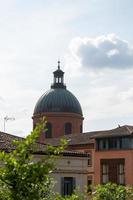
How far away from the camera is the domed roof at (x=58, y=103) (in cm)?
8244

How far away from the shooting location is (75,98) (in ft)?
278

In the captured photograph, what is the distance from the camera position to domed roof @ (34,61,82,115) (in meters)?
82.4

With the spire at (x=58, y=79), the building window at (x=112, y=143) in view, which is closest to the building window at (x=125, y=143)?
the building window at (x=112, y=143)

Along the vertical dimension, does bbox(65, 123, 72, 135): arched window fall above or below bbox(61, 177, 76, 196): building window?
above

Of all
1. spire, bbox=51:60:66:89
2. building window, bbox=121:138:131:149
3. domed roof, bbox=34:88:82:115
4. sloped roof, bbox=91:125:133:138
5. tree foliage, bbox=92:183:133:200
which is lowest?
tree foliage, bbox=92:183:133:200

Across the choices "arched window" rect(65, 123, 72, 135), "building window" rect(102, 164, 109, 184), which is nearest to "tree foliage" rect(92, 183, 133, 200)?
"building window" rect(102, 164, 109, 184)

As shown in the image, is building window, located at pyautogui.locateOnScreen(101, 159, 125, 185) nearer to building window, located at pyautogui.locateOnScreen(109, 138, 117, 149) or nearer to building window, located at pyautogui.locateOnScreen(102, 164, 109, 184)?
building window, located at pyautogui.locateOnScreen(102, 164, 109, 184)

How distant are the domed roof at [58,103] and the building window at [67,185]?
141 ft

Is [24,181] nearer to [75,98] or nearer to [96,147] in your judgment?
[96,147]

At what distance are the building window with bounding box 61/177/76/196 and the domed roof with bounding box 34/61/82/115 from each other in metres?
43.1

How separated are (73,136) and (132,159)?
1353cm

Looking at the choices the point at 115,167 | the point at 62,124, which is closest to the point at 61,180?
the point at 115,167

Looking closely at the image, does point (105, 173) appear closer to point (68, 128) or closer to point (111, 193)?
point (68, 128)

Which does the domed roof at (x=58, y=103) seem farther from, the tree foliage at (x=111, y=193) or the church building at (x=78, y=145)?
the tree foliage at (x=111, y=193)
